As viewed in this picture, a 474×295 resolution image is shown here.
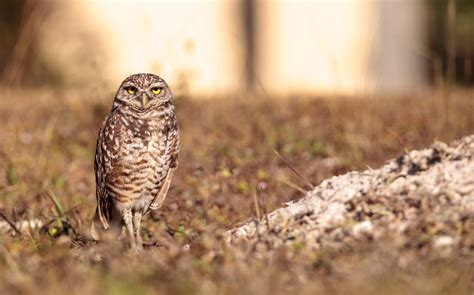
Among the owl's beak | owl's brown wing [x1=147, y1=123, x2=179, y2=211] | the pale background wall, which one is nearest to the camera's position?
the owl's beak

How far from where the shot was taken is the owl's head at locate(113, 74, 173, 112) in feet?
17.6

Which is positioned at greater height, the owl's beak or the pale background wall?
the owl's beak

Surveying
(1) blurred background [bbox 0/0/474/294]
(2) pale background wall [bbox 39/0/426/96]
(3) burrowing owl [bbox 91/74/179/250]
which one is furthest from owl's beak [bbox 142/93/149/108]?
(2) pale background wall [bbox 39/0/426/96]

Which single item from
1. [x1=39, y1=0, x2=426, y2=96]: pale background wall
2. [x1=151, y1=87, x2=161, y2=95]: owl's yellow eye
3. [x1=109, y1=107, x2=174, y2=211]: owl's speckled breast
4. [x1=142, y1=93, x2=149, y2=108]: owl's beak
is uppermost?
[x1=151, y1=87, x2=161, y2=95]: owl's yellow eye

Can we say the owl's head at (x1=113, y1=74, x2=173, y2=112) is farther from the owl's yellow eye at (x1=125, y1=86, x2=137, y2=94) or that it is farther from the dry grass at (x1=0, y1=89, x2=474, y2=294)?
the dry grass at (x1=0, y1=89, x2=474, y2=294)

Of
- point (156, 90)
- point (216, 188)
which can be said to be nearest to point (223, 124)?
point (216, 188)

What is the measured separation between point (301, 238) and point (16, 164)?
3482 mm

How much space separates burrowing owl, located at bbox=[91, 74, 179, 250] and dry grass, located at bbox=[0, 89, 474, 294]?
32 centimetres

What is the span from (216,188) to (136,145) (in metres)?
1.35

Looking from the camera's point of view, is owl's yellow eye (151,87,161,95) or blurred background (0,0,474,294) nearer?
blurred background (0,0,474,294)

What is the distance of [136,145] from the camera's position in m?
5.37

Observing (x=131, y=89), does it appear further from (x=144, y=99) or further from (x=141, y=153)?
(x=141, y=153)

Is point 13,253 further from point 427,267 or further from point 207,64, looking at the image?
point 207,64

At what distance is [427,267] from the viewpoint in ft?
14.0
